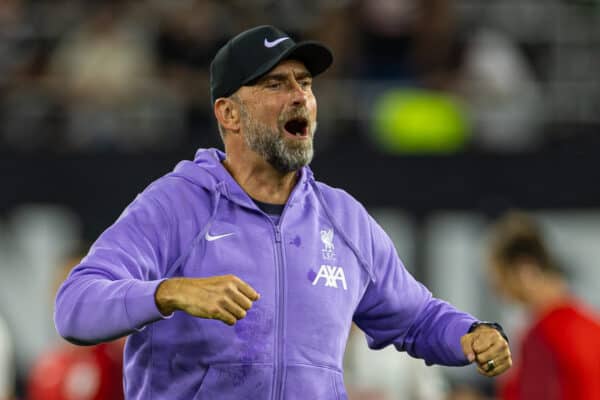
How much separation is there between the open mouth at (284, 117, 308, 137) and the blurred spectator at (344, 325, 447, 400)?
3465 mm

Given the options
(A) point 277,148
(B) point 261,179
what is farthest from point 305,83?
(B) point 261,179

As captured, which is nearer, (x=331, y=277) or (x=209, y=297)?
(x=209, y=297)

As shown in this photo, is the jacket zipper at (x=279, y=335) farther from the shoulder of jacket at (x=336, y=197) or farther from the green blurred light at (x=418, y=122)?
the green blurred light at (x=418, y=122)

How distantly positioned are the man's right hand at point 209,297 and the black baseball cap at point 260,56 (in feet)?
2.92

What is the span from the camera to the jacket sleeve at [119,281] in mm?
4008

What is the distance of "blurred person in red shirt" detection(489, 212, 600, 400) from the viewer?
6.74 m

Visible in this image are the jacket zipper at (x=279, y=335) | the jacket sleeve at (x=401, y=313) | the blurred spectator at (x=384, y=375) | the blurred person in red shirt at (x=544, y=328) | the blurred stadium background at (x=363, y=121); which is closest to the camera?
the jacket zipper at (x=279, y=335)

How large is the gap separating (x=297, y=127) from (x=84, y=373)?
356cm

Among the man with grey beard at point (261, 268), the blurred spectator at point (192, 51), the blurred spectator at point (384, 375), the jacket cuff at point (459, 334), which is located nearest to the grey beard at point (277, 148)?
the man with grey beard at point (261, 268)

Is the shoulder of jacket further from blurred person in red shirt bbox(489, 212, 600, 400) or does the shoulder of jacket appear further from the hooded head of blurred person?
the hooded head of blurred person

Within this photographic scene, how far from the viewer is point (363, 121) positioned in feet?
36.7

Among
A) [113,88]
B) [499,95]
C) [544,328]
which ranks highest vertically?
[499,95]

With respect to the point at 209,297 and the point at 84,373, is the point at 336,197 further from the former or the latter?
the point at 84,373

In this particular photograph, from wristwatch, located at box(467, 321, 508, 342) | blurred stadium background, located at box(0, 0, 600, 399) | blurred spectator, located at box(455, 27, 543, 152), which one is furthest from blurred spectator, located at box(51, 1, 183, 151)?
wristwatch, located at box(467, 321, 508, 342)
